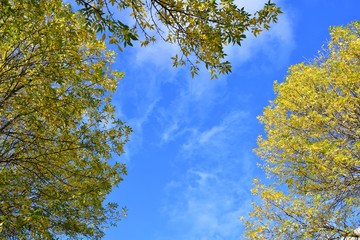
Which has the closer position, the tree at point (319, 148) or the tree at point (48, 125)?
the tree at point (48, 125)

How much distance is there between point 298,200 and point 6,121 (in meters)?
9.97

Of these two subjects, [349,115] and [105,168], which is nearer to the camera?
[105,168]

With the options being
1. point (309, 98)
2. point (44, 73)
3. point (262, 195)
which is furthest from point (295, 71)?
point (44, 73)

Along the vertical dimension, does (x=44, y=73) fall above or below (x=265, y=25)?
above

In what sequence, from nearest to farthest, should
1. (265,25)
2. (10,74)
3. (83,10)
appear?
1. (83,10)
2. (265,25)
3. (10,74)

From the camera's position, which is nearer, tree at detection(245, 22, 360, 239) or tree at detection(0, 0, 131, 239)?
tree at detection(0, 0, 131, 239)

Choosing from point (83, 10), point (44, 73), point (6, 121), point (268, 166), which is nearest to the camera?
point (83, 10)

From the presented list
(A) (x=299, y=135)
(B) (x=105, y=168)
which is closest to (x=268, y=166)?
(A) (x=299, y=135)

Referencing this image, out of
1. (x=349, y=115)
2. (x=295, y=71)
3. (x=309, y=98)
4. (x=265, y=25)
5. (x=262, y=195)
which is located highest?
(x=295, y=71)

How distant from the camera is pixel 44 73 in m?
7.58

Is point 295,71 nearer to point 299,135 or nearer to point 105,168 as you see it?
Result: point 299,135

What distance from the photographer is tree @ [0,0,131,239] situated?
Answer: 285 inches

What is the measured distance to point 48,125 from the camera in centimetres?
932

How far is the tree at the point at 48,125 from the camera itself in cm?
724
